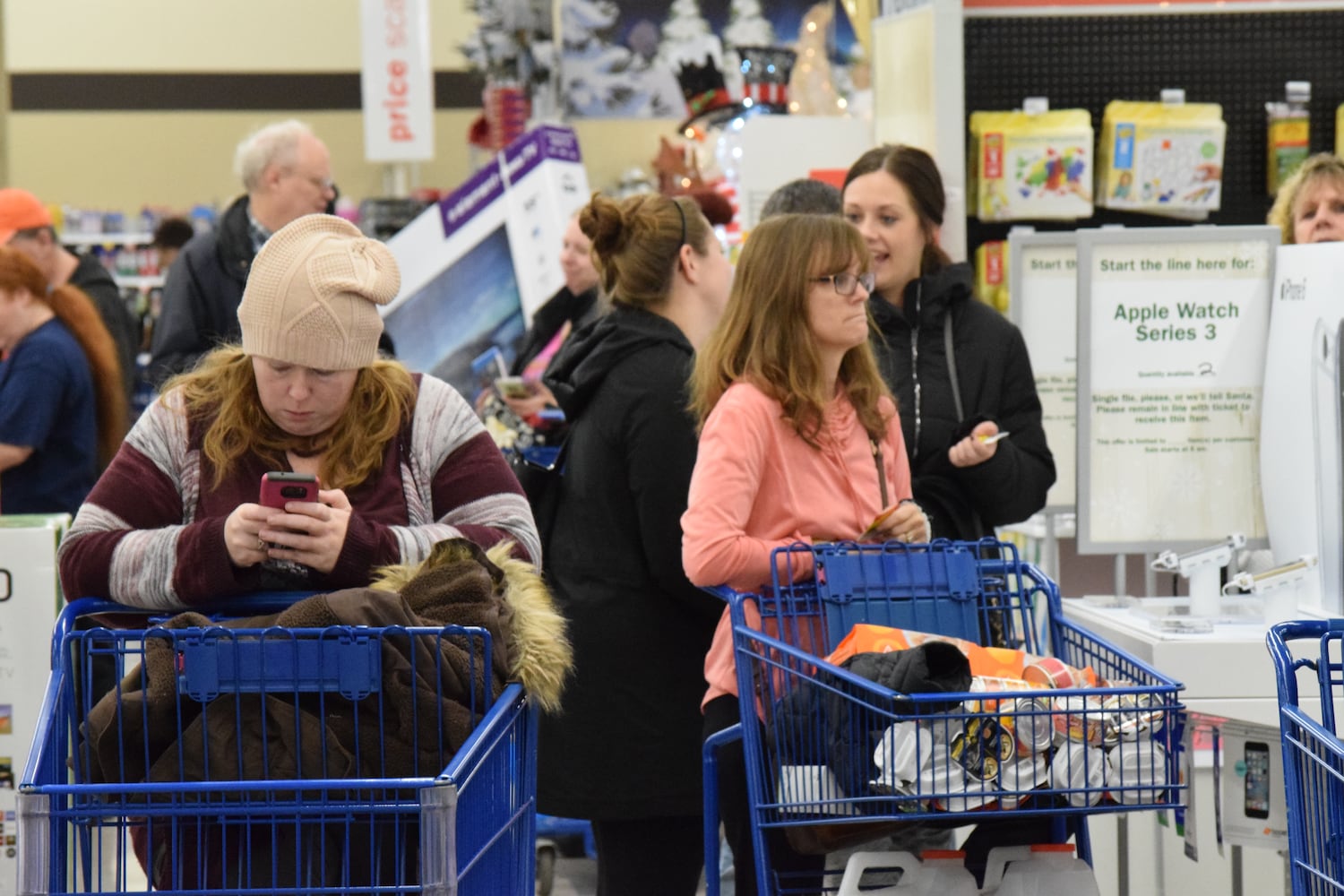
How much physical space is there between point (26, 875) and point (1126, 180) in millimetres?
3627

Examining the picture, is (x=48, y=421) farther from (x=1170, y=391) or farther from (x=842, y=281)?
(x=1170, y=391)

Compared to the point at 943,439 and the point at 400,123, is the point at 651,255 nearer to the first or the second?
the point at 943,439

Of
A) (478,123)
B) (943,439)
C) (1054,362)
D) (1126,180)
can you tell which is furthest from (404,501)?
(478,123)

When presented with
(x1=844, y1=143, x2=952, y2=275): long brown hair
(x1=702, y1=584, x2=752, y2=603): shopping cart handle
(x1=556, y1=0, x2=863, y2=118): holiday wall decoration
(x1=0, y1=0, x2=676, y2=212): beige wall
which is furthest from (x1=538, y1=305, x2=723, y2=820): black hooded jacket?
(x1=0, y1=0, x2=676, y2=212): beige wall

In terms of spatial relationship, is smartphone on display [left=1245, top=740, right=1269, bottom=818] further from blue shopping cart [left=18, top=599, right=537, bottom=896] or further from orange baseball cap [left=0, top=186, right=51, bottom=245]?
orange baseball cap [left=0, top=186, right=51, bottom=245]

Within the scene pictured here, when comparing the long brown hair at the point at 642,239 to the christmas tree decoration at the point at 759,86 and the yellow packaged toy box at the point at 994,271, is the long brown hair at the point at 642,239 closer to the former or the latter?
the yellow packaged toy box at the point at 994,271

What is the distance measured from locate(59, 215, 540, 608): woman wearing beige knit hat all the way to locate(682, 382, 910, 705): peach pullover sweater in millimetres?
377

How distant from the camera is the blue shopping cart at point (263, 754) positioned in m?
2.03

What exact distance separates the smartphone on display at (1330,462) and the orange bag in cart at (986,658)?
935 mm

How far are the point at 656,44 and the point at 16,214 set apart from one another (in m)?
5.29

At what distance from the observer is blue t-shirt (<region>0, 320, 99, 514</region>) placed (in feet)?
16.7

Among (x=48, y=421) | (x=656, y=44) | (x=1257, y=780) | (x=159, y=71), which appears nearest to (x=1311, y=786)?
(x=1257, y=780)

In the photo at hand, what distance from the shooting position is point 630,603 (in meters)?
3.48

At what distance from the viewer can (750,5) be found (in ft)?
38.0
